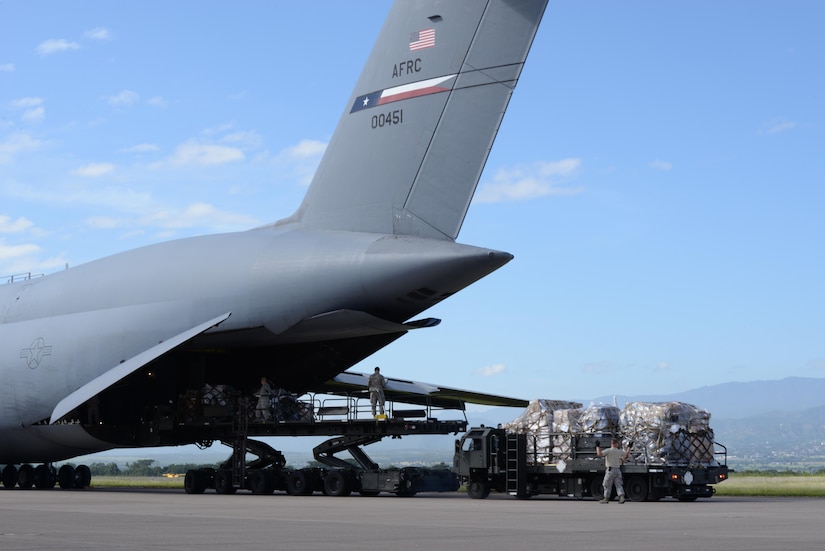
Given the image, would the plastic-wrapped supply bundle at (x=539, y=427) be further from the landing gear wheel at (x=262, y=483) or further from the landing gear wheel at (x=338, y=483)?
the landing gear wheel at (x=262, y=483)

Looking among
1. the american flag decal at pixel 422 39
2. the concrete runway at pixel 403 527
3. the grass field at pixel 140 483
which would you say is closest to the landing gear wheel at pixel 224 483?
the concrete runway at pixel 403 527

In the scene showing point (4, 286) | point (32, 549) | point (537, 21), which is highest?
point (537, 21)

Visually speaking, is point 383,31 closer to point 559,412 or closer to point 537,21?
point 537,21

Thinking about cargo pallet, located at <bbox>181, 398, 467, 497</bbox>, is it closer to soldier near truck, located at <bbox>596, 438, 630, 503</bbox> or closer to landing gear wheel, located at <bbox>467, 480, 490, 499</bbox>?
landing gear wheel, located at <bbox>467, 480, 490, 499</bbox>

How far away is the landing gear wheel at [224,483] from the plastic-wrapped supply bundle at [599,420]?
7.63 metres

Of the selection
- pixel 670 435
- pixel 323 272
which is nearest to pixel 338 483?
pixel 323 272

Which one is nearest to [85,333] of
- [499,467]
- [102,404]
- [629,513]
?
[102,404]

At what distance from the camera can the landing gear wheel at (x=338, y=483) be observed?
69.6 feet

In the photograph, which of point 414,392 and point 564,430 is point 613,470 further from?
point 414,392

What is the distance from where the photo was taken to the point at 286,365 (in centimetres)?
2430

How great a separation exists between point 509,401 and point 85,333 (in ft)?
44.7

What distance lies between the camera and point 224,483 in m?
22.9

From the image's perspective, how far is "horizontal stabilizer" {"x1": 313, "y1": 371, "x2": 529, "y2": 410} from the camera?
100.0ft

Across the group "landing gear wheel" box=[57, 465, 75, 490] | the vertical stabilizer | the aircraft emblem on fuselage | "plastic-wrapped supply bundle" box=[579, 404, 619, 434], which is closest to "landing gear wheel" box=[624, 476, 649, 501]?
"plastic-wrapped supply bundle" box=[579, 404, 619, 434]
